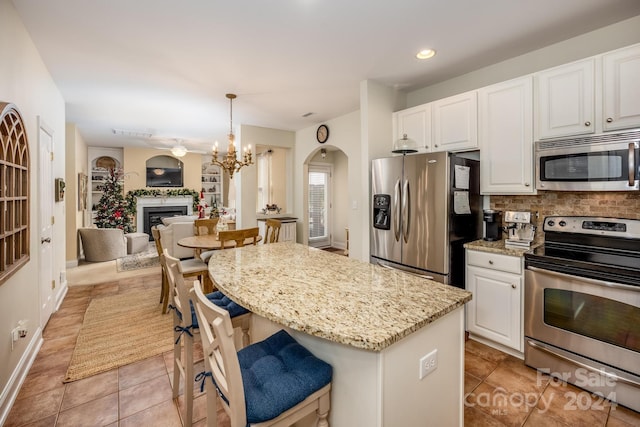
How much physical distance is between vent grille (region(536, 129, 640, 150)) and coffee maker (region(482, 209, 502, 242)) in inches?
26.7

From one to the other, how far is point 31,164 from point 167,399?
2344 mm

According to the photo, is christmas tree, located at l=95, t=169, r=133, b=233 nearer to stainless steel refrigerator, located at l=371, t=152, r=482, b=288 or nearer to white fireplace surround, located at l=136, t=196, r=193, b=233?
white fireplace surround, located at l=136, t=196, r=193, b=233

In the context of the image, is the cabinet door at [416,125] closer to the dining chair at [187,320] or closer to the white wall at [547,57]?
the white wall at [547,57]

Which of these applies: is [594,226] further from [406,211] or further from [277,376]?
[277,376]

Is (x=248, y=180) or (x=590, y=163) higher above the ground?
(x=248, y=180)

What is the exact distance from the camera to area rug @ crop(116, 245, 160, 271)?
208 inches

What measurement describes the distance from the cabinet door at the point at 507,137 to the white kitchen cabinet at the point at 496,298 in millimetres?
671

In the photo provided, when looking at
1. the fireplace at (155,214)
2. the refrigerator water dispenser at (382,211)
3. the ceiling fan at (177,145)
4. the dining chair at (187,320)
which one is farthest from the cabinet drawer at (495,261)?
the fireplace at (155,214)

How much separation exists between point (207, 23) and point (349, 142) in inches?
109

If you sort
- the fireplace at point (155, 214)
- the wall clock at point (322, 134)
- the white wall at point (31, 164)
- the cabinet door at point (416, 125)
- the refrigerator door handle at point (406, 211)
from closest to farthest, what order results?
the white wall at point (31, 164), the refrigerator door handle at point (406, 211), the cabinet door at point (416, 125), the wall clock at point (322, 134), the fireplace at point (155, 214)

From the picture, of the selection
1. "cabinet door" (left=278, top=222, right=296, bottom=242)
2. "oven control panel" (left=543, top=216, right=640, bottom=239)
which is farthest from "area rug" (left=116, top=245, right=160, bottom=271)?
"oven control panel" (left=543, top=216, right=640, bottom=239)

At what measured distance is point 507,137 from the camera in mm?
2594

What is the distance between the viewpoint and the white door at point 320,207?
23.6 feet

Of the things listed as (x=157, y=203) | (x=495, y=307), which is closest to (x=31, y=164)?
(x=495, y=307)
